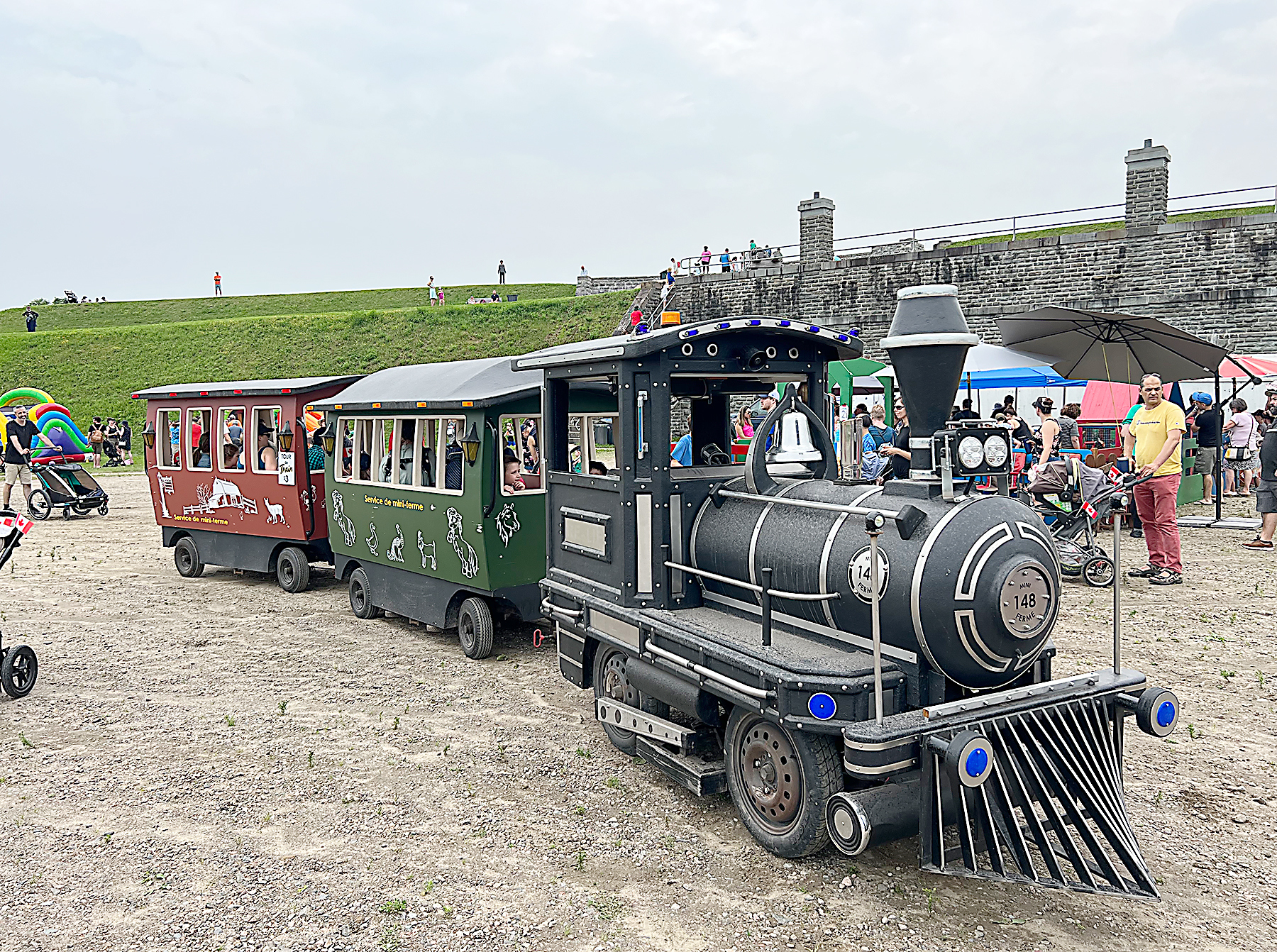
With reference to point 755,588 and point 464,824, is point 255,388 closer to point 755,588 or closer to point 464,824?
point 464,824

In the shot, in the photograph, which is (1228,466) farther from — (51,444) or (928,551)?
(51,444)

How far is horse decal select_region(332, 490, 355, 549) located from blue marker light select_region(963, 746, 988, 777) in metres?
7.56

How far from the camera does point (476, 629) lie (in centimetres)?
845

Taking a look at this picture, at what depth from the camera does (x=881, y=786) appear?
4.27 metres

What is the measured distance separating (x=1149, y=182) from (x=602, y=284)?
22892 mm

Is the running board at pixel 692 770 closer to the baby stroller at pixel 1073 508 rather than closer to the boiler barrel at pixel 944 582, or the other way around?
the boiler barrel at pixel 944 582

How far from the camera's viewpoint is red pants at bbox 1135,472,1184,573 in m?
10.4

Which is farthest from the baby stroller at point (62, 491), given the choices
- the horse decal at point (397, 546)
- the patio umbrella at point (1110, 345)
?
the patio umbrella at point (1110, 345)

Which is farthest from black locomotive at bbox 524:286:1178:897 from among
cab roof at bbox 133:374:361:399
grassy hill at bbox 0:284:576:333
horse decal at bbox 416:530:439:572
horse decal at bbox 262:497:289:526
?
grassy hill at bbox 0:284:576:333

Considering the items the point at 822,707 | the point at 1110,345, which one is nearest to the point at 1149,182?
the point at 1110,345

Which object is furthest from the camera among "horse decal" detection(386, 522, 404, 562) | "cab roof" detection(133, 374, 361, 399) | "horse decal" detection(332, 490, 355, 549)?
"cab roof" detection(133, 374, 361, 399)

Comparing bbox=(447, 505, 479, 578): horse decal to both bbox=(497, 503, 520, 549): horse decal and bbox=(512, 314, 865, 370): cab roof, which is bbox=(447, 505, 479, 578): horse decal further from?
bbox=(512, 314, 865, 370): cab roof

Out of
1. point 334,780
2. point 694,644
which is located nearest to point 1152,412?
point 694,644

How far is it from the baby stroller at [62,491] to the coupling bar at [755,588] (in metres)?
17.8
